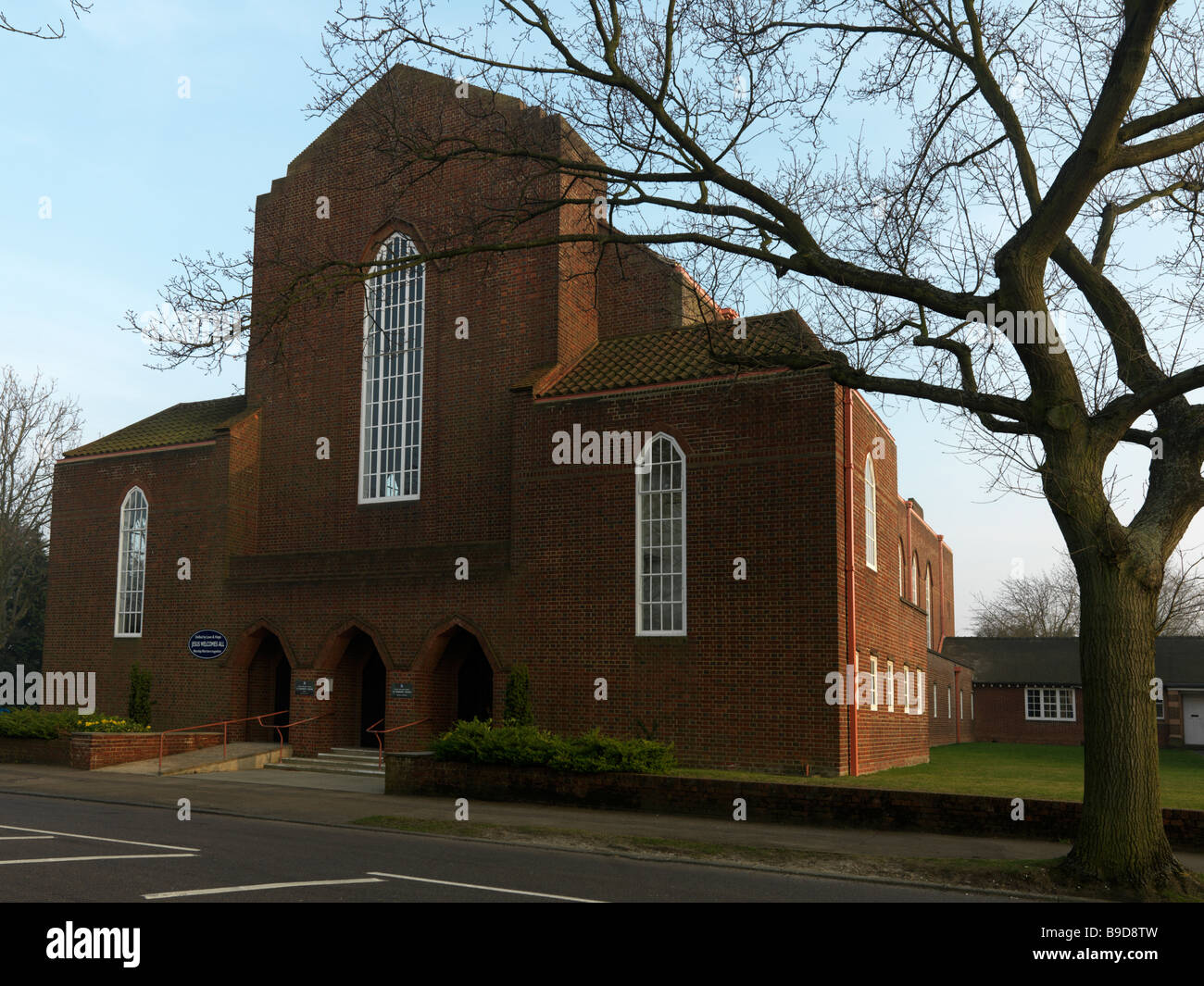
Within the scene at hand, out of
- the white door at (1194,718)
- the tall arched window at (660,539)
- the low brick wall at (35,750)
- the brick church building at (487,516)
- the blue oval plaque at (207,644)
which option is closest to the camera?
the brick church building at (487,516)

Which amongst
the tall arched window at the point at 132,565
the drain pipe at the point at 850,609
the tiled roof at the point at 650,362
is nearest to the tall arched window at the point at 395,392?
the tiled roof at the point at 650,362

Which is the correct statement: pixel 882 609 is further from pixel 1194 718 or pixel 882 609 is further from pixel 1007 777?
pixel 1194 718

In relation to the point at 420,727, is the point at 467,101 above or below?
above

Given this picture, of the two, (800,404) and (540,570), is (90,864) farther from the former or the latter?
(800,404)

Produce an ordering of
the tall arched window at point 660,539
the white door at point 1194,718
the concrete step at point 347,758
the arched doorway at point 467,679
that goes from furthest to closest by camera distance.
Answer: the white door at point 1194,718 → the arched doorway at point 467,679 → the concrete step at point 347,758 → the tall arched window at point 660,539

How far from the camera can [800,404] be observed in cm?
1850

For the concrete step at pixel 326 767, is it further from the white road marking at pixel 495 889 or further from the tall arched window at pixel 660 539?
the white road marking at pixel 495 889

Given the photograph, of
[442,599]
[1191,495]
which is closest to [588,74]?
[1191,495]

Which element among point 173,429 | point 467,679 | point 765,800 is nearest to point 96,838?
point 765,800

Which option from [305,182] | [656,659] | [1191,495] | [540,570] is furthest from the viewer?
[305,182]

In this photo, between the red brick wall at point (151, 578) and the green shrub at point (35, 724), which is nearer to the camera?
the green shrub at point (35, 724)

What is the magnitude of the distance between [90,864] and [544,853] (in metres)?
4.65

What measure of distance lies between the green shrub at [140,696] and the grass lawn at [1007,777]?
1420 cm

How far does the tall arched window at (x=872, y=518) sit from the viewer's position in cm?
2077
